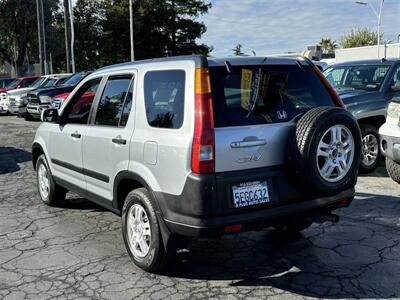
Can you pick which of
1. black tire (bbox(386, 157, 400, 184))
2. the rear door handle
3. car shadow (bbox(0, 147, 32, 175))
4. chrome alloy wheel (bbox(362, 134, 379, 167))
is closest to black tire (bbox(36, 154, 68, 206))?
car shadow (bbox(0, 147, 32, 175))

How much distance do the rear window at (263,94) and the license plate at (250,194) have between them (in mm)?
475

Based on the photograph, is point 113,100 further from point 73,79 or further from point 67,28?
point 67,28

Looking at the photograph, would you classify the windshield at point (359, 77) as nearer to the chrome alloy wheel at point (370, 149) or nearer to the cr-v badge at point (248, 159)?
the chrome alloy wheel at point (370, 149)

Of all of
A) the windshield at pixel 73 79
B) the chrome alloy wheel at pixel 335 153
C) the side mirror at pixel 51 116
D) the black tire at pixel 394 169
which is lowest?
the black tire at pixel 394 169

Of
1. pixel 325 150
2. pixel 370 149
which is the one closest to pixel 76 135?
pixel 325 150

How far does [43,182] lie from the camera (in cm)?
662

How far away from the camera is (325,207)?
13.7ft

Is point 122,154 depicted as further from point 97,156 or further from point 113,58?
point 113,58

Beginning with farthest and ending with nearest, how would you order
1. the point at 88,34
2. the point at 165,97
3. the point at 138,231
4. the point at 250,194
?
the point at 88,34 → the point at 138,231 → the point at 165,97 → the point at 250,194

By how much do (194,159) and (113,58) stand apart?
48937 mm

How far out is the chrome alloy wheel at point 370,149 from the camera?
Result: 813 cm

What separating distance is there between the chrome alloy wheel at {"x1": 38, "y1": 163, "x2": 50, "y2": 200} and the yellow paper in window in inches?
135

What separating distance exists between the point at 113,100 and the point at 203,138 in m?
1.52

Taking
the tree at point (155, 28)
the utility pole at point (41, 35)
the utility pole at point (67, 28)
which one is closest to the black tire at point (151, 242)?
the utility pole at point (67, 28)
